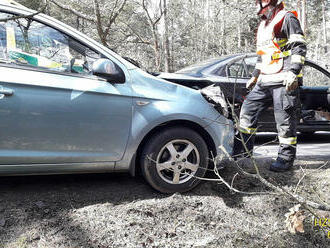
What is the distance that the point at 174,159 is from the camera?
243cm

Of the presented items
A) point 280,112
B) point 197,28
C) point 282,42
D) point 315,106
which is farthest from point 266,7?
point 197,28

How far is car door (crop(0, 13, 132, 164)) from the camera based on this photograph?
2053 mm

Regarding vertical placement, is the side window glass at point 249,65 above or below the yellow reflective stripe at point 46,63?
above

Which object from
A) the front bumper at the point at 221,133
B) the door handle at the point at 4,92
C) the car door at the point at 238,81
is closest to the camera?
the door handle at the point at 4,92

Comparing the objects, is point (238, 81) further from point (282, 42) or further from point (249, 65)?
point (282, 42)

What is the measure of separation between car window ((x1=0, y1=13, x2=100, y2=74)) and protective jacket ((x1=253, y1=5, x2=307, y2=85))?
74.9 inches

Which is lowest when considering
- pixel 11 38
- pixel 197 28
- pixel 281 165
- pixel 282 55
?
pixel 281 165

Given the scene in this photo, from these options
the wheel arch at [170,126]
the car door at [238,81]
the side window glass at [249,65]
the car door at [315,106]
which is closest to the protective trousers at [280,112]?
the wheel arch at [170,126]

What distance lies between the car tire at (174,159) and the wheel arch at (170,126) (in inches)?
2.1

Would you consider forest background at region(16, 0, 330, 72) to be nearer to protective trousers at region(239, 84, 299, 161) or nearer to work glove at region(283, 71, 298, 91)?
protective trousers at region(239, 84, 299, 161)

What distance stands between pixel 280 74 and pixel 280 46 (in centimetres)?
33

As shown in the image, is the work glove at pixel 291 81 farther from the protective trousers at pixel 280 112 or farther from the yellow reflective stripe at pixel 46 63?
the yellow reflective stripe at pixel 46 63

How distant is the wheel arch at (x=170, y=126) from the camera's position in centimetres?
246

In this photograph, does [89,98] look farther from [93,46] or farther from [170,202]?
[170,202]
